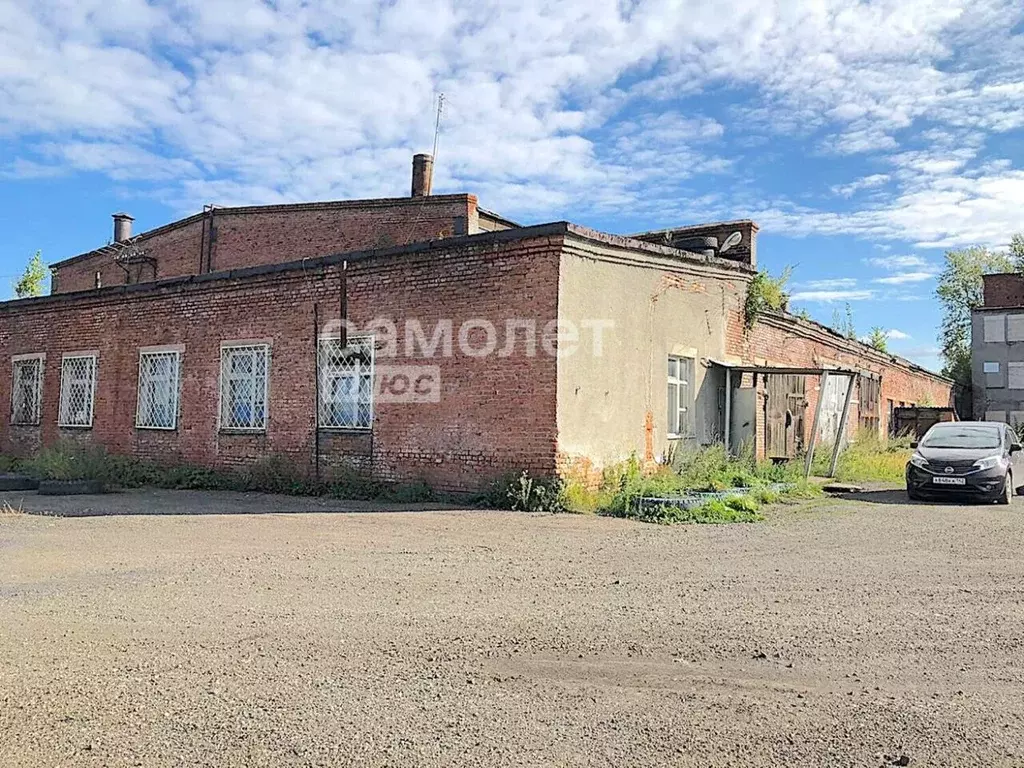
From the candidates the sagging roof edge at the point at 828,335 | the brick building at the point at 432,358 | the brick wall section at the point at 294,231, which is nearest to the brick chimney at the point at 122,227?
the brick wall section at the point at 294,231

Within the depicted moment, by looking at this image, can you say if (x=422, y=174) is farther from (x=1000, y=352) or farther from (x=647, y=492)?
(x=1000, y=352)

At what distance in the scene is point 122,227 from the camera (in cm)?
3119

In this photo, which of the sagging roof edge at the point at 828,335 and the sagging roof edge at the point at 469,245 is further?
the sagging roof edge at the point at 828,335

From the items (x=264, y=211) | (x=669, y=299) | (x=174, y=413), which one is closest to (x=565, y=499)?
(x=669, y=299)

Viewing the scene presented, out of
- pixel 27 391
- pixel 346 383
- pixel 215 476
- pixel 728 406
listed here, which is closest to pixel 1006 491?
pixel 728 406

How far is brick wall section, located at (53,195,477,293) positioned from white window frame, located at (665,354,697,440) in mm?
10016

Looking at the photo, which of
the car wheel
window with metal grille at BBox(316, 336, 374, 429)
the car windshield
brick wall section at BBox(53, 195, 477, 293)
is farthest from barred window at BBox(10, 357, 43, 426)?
the car wheel

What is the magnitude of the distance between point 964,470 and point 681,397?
4.52 meters

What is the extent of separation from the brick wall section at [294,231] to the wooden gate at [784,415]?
997 cm

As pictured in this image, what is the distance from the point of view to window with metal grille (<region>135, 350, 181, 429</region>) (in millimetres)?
15828

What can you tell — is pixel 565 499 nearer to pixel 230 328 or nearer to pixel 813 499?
pixel 813 499

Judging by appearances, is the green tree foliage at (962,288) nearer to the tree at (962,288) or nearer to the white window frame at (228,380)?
the tree at (962,288)

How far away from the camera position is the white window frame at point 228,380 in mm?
14367

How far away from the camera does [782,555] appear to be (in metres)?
8.25
